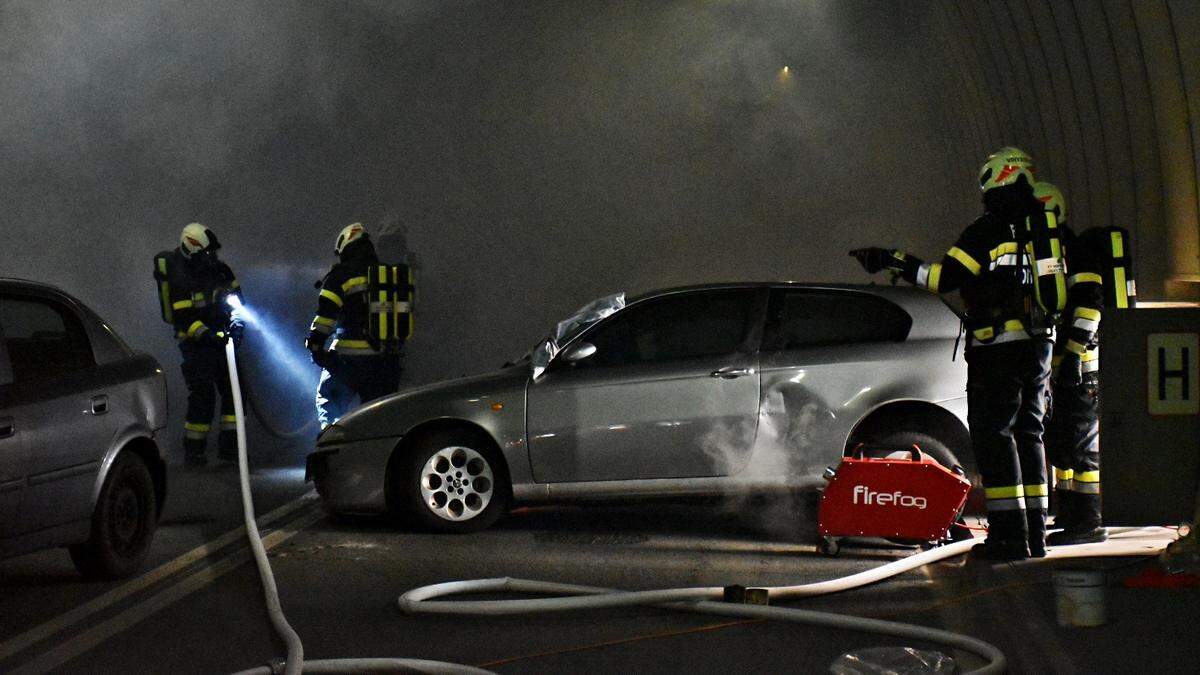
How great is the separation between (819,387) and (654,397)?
93cm

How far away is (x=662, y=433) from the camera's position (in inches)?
334

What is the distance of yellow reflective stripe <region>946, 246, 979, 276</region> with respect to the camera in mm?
7629

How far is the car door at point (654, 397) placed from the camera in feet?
27.8

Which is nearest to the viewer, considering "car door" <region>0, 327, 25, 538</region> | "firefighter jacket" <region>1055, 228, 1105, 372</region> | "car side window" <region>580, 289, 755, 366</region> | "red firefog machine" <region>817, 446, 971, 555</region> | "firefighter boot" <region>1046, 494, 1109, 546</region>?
"car door" <region>0, 327, 25, 538</region>

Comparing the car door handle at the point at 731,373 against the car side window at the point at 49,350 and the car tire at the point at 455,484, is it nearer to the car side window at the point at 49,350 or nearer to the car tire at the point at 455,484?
the car tire at the point at 455,484

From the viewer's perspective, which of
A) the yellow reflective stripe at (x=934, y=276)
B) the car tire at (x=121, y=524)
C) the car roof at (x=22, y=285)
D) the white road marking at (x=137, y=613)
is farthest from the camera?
the yellow reflective stripe at (x=934, y=276)

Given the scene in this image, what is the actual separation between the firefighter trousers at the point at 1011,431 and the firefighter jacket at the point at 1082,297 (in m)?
0.35

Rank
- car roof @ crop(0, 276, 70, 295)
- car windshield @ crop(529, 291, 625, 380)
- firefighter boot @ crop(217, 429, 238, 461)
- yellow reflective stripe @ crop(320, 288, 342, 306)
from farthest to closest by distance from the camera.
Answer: firefighter boot @ crop(217, 429, 238, 461) → yellow reflective stripe @ crop(320, 288, 342, 306) → car windshield @ crop(529, 291, 625, 380) → car roof @ crop(0, 276, 70, 295)

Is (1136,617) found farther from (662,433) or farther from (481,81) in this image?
(481,81)

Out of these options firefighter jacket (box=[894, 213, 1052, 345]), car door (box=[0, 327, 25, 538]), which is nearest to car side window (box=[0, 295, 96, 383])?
car door (box=[0, 327, 25, 538])

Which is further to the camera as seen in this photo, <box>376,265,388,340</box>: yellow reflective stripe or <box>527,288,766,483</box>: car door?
<box>376,265,388,340</box>: yellow reflective stripe

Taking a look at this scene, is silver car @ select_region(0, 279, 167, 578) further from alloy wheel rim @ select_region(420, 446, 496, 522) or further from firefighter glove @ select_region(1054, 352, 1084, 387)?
firefighter glove @ select_region(1054, 352, 1084, 387)

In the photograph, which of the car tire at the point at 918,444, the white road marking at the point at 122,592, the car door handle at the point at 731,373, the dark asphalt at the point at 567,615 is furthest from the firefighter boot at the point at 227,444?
the car tire at the point at 918,444

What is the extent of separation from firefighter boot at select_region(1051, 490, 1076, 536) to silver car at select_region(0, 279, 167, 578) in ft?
16.1
